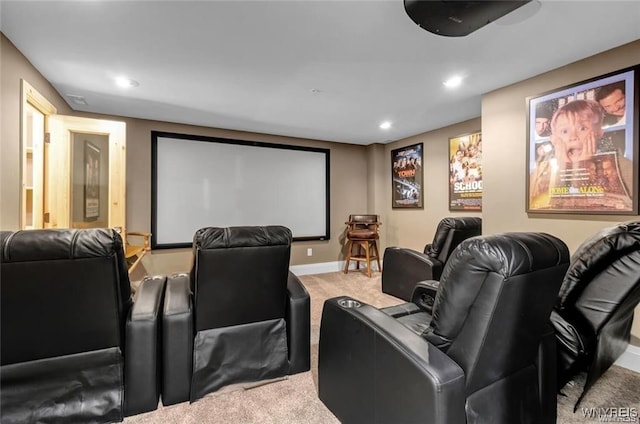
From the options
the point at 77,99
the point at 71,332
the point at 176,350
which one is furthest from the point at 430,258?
the point at 77,99

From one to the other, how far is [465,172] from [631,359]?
253 cm

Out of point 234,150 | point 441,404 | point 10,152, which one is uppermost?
point 234,150

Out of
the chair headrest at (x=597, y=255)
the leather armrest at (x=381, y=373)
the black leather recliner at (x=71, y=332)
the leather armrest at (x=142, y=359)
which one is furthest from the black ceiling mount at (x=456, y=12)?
the leather armrest at (x=142, y=359)

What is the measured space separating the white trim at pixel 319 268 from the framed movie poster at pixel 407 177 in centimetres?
136

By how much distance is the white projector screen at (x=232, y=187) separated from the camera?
4.14 m

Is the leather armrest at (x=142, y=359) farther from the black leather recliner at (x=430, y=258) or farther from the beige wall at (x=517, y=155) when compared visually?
the beige wall at (x=517, y=155)

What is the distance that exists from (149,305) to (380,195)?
4.60 m

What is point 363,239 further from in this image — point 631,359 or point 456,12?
point 456,12

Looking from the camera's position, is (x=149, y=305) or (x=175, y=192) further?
(x=175, y=192)

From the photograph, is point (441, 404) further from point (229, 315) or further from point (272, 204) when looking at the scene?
point (272, 204)

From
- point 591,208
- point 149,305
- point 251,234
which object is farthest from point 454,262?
point 591,208

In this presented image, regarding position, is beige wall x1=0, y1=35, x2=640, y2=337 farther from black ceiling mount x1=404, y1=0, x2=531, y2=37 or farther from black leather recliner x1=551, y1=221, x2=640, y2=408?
black ceiling mount x1=404, y1=0, x2=531, y2=37

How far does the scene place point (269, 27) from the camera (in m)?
1.98

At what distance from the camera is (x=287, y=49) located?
2.26 metres
